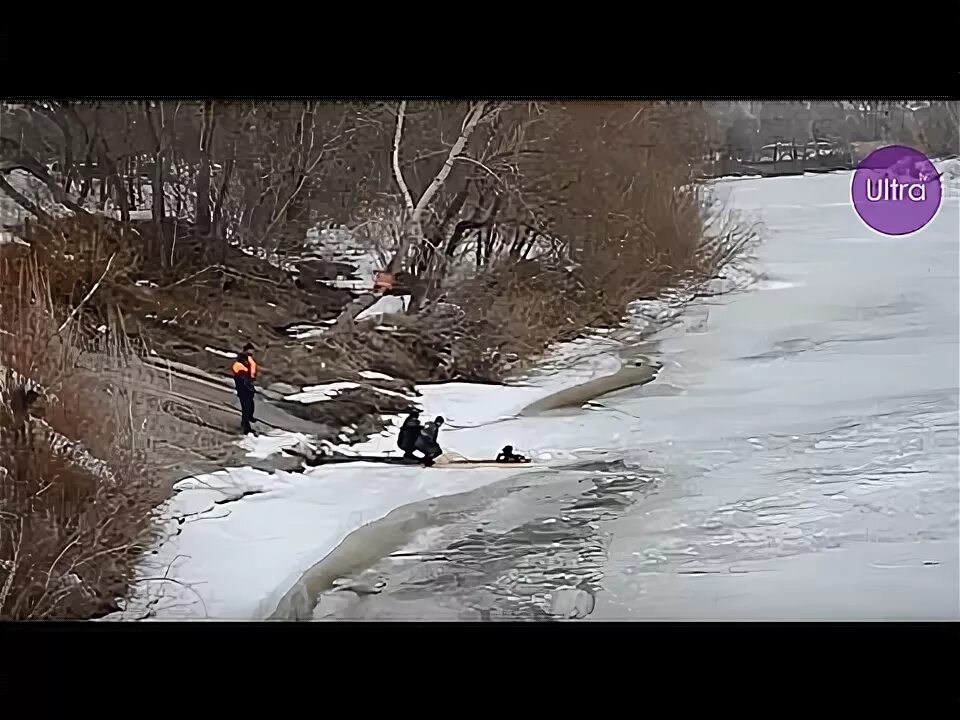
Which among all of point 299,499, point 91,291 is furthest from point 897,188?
point 91,291

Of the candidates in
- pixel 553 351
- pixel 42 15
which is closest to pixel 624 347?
pixel 553 351

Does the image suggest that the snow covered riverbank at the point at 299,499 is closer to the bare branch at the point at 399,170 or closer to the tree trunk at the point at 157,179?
the bare branch at the point at 399,170

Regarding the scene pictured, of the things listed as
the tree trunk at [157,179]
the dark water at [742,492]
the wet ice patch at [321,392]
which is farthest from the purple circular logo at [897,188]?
the tree trunk at [157,179]

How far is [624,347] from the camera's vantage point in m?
1.49

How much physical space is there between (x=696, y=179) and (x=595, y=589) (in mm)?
749

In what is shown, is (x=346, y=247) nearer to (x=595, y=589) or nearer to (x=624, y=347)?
(x=624, y=347)

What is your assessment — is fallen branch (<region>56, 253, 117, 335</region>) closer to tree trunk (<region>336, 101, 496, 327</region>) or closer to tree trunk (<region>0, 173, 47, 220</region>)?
tree trunk (<region>0, 173, 47, 220</region>)

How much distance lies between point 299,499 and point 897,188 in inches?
47.0

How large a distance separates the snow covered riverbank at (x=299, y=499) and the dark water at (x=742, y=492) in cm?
5

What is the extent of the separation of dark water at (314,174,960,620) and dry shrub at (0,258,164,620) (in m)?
0.40

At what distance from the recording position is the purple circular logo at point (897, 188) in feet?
4.84

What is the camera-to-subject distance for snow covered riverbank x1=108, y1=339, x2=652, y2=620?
1.48 m

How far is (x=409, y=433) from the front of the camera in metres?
1.48

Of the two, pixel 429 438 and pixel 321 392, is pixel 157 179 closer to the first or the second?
pixel 321 392
